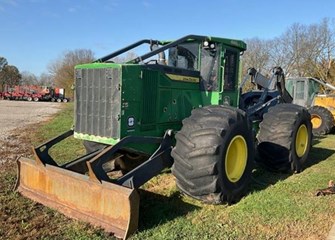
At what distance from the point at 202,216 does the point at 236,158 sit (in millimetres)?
1206

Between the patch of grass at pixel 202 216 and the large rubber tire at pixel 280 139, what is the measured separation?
70 centimetres

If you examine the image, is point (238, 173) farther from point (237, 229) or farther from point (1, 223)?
point (1, 223)

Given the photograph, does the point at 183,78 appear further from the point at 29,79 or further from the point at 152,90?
the point at 29,79

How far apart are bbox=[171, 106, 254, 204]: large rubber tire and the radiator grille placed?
0.95m

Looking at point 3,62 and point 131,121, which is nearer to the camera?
point 131,121

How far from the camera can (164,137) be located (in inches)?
223

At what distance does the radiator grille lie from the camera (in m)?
5.24

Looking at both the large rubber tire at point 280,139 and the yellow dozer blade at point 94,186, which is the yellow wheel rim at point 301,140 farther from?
the yellow dozer blade at point 94,186

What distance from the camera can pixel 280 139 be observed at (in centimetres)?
709

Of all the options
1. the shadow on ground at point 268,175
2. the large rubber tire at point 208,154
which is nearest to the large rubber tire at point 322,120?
the shadow on ground at point 268,175

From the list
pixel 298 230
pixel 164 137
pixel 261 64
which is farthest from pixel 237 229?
pixel 261 64

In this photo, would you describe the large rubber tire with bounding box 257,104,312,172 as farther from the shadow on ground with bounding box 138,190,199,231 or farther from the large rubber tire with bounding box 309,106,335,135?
the large rubber tire with bounding box 309,106,335,135

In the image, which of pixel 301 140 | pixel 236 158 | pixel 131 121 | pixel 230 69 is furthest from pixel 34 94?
pixel 236 158

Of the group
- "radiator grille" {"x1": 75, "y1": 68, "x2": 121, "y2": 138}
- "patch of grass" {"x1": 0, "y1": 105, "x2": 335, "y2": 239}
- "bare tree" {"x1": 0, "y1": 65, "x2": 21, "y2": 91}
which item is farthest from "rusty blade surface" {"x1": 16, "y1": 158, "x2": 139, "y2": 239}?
"bare tree" {"x1": 0, "y1": 65, "x2": 21, "y2": 91}
